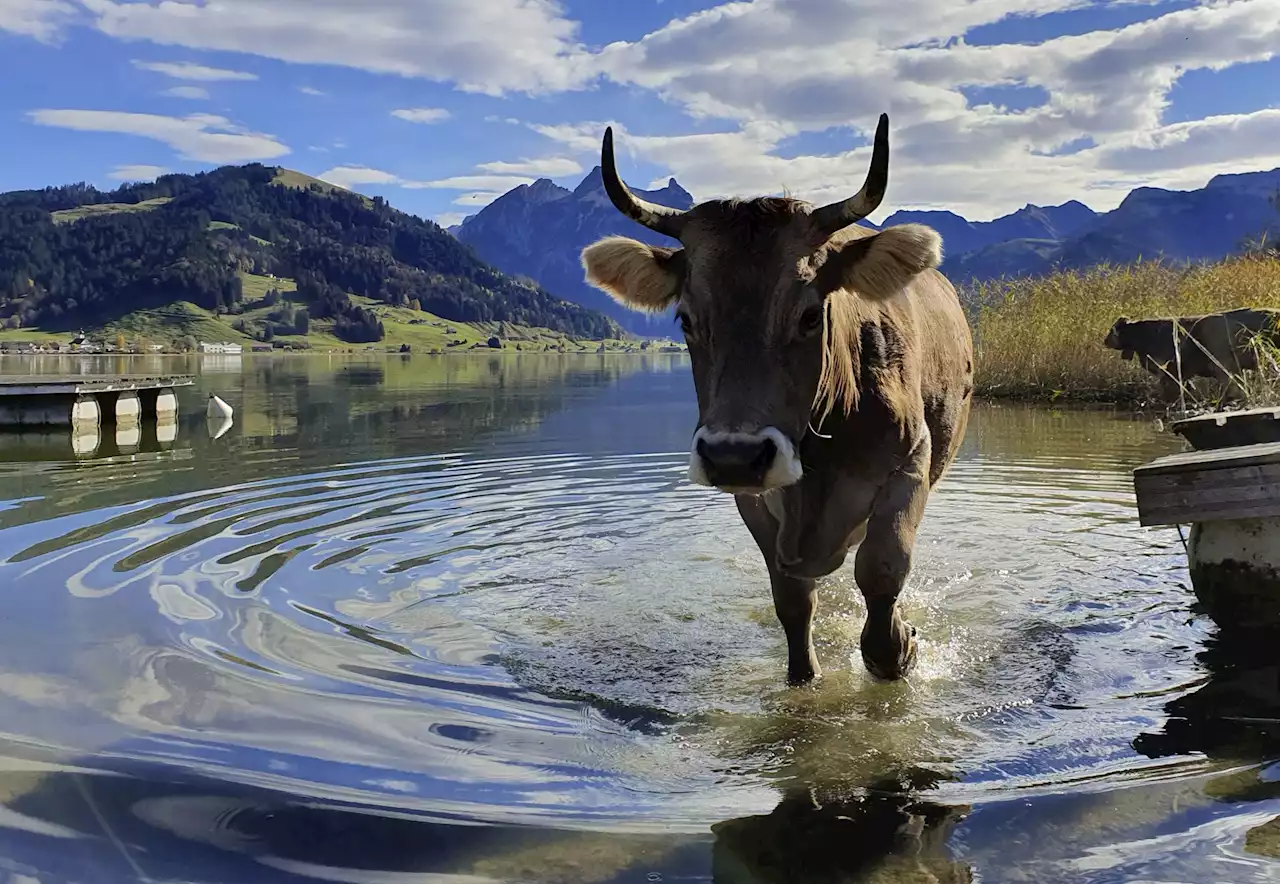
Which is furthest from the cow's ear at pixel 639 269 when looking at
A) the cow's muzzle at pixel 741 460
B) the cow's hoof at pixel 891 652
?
the cow's hoof at pixel 891 652

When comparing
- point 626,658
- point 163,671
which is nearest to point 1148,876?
point 626,658

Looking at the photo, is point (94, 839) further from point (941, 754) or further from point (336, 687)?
point (941, 754)

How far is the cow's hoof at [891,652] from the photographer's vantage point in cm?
611

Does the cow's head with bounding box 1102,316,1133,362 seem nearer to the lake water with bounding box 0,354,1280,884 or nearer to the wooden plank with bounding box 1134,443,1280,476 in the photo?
the lake water with bounding box 0,354,1280,884

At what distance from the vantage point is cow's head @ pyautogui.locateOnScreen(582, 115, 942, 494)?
4555 millimetres

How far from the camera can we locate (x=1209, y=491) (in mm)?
6559

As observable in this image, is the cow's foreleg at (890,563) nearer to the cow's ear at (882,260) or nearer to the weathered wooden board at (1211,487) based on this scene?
the cow's ear at (882,260)

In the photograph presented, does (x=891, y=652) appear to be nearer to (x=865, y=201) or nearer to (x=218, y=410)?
(x=865, y=201)

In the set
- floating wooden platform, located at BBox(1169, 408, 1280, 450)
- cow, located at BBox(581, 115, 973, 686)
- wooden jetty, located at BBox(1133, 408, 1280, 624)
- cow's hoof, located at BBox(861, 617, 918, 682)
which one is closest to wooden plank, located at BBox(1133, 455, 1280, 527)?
wooden jetty, located at BBox(1133, 408, 1280, 624)

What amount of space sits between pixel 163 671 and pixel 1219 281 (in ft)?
82.0

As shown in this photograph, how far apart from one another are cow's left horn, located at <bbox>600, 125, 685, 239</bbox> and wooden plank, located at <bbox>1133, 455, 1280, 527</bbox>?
3.66m

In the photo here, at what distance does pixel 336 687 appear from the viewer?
20.5 ft

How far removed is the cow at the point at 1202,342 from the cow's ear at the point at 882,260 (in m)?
7.54

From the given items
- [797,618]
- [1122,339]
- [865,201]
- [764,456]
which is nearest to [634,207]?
[865,201]
